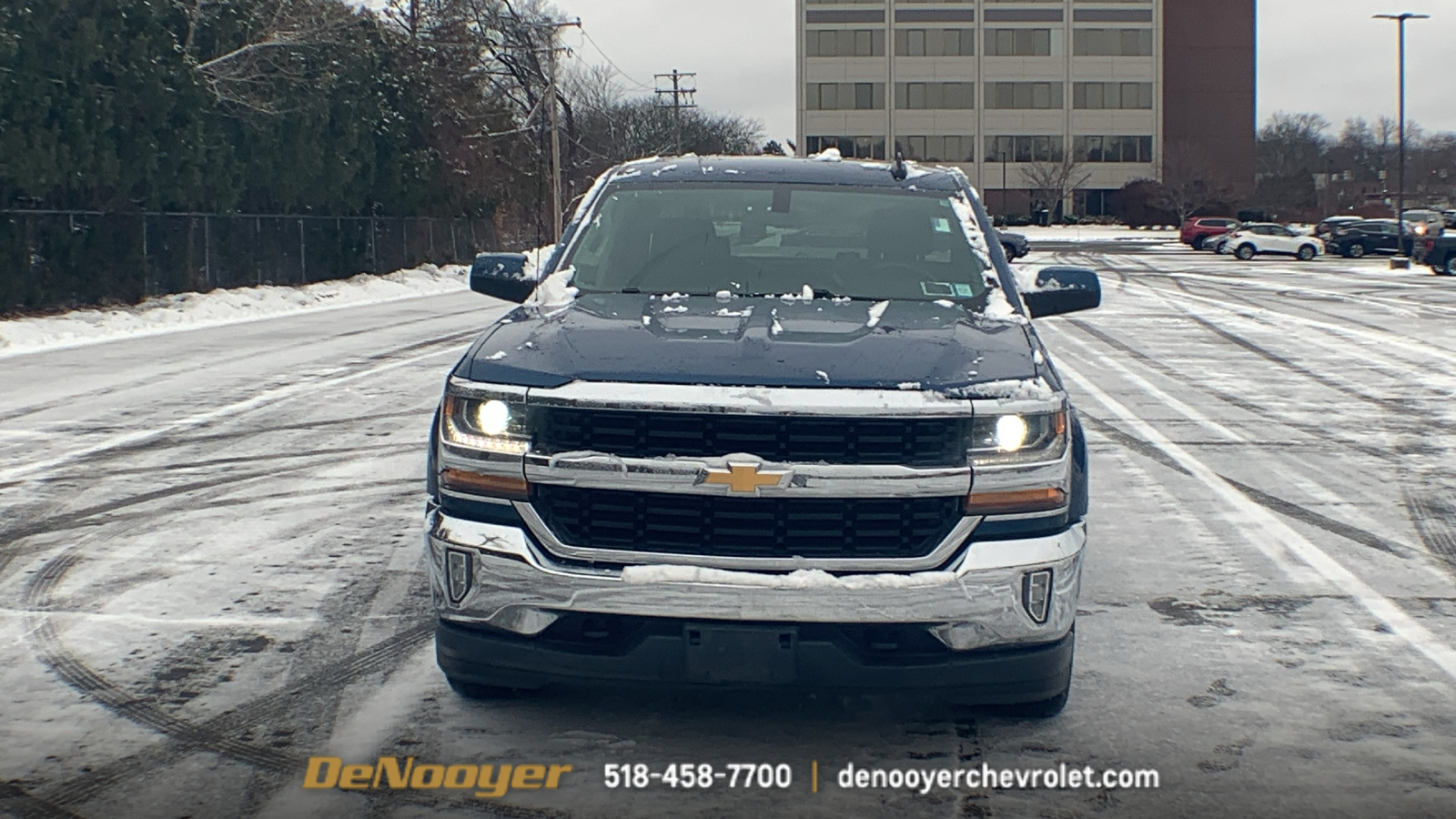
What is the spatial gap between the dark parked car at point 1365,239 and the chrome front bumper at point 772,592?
52.8 meters

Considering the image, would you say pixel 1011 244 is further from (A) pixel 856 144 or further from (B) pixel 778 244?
(A) pixel 856 144

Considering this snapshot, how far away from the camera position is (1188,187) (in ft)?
295

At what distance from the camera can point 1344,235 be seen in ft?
173

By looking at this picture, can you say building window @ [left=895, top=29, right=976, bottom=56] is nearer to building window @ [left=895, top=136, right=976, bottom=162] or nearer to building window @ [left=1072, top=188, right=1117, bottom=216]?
building window @ [left=895, top=136, right=976, bottom=162]

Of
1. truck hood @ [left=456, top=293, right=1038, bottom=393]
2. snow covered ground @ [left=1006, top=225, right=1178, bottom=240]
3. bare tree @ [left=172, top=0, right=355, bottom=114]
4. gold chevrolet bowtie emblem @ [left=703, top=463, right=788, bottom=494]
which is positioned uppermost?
bare tree @ [left=172, top=0, right=355, bottom=114]

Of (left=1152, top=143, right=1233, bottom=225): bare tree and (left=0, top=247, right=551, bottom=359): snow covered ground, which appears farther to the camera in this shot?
(left=1152, top=143, right=1233, bottom=225): bare tree

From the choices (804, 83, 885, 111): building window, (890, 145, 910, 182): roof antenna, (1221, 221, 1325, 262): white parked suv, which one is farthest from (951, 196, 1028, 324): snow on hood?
(804, 83, 885, 111): building window

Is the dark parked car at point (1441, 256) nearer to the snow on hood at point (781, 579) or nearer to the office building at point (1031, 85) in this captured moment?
the snow on hood at point (781, 579)

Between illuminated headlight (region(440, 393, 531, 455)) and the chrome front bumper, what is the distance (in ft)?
0.72

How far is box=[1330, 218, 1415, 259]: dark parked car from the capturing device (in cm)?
5219

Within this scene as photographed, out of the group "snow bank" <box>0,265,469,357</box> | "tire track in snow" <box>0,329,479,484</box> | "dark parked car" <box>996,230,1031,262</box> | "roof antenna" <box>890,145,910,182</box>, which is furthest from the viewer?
"snow bank" <box>0,265,469,357</box>

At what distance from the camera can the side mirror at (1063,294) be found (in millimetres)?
5652

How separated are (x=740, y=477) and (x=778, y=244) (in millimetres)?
1956

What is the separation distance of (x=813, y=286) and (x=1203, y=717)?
1.95 metres
